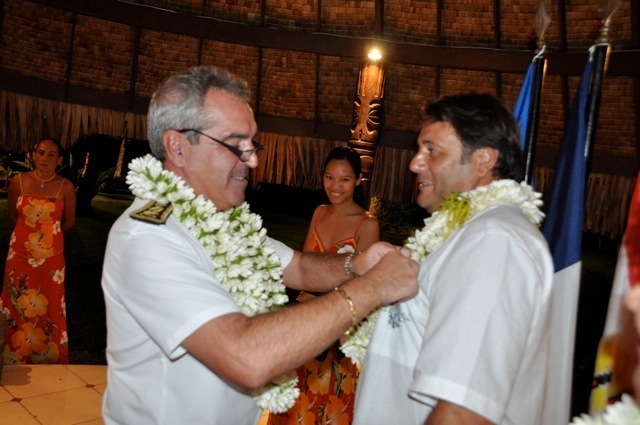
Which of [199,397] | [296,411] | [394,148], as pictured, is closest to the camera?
[199,397]

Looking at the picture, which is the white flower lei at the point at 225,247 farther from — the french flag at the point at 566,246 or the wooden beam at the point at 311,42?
the wooden beam at the point at 311,42

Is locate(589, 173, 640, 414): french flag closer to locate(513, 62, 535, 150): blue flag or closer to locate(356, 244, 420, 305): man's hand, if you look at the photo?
locate(513, 62, 535, 150): blue flag

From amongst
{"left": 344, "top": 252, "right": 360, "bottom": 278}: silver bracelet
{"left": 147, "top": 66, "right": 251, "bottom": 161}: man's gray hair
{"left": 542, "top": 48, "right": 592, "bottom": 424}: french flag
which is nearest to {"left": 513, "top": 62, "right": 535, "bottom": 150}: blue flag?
{"left": 542, "top": 48, "right": 592, "bottom": 424}: french flag

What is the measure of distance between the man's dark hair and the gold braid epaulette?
3.48ft

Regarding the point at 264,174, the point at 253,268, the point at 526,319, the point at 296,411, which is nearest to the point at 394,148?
the point at 264,174

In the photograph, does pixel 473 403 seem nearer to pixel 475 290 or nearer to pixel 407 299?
pixel 475 290

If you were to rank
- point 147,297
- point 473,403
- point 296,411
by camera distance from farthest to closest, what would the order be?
point 296,411, point 147,297, point 473,403

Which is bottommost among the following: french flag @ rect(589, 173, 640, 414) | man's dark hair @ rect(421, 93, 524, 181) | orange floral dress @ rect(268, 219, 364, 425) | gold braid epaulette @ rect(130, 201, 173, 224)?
orange floral dress @ rect(268, 219, 364, 425)

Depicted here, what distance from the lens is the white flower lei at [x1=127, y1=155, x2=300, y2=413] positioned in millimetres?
1888

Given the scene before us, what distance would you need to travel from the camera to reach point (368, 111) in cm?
525

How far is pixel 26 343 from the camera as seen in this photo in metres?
5.19

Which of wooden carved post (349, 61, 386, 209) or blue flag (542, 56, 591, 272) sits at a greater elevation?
wooden carved post (349, 61, 386, 209)

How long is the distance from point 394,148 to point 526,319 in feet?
15.6

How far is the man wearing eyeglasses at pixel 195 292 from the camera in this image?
151cm
